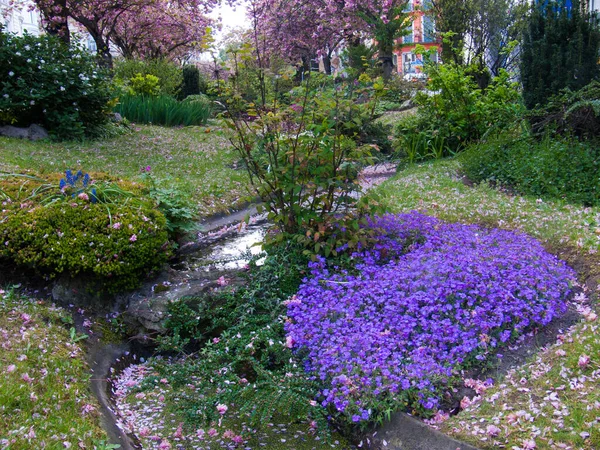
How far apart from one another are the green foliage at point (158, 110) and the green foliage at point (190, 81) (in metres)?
9.36

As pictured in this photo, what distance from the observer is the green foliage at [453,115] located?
28.5 feet

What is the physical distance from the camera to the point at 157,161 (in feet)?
30.0

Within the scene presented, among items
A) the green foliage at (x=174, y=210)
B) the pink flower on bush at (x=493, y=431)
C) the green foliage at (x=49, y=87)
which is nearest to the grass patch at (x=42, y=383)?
the green foliage at (x=174, y=210)

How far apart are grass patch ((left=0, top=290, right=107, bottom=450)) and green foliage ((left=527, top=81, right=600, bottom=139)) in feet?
18.1

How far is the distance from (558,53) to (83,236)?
256 inches

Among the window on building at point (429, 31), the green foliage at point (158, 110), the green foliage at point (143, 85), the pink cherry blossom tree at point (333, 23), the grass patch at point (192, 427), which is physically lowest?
the grass patch at point (192, 427)

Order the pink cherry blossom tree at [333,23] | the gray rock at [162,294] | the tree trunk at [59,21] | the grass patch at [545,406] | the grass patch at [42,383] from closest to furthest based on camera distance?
the grass patch at [545,406] < the grass patch at [42,383] < the gray rock at [162,294] < the tree trunk at [59,21] < the pink cherry blossom tree at [333,23]

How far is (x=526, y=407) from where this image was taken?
2.60 m

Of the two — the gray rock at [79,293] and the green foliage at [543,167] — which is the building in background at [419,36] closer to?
the green foliage at [543,167]

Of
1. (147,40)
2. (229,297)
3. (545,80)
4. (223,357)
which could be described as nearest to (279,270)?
(229,297)

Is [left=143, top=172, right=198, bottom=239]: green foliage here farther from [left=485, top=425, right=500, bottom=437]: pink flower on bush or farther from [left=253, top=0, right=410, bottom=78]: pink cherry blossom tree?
[left=253, top=0, right=410, bottom=78]: pink cherry blossom tree

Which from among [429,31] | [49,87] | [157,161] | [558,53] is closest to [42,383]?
[157,161]

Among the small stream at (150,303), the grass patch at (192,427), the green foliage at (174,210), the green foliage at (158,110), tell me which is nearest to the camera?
the grass patch at (192,427)

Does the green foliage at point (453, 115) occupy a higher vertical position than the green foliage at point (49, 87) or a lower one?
lower
